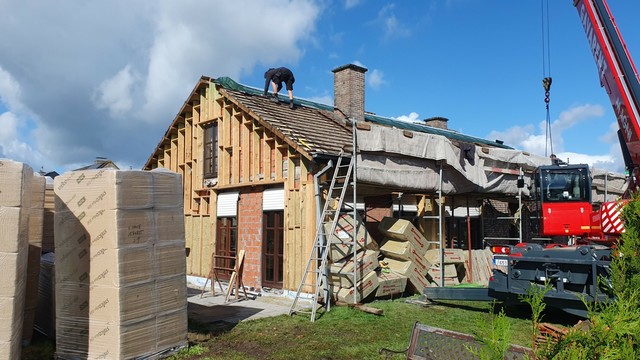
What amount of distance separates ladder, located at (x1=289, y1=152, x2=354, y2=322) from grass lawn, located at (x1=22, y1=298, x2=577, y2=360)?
563 millimetres

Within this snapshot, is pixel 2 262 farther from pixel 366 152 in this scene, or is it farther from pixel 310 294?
pixel 366 152

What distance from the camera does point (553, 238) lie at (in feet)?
40.2

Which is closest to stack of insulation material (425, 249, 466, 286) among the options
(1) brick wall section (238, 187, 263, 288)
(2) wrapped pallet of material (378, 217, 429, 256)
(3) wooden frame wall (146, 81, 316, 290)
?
(2) wrapped pallet of material (378, 217, 429, 256)

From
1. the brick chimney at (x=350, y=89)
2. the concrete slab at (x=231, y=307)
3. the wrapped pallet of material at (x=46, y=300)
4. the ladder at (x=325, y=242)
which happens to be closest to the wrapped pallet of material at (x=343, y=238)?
the ladder at (x=325, y=242)

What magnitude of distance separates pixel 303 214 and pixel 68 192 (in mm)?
5692

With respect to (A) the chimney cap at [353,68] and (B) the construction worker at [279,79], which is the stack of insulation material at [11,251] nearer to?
(B) the construction worker at [279,79]

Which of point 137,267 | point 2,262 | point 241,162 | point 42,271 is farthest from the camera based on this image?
point 241,162

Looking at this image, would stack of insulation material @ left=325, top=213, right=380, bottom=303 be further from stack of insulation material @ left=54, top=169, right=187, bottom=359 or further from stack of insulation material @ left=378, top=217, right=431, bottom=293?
stack of insulation material @ left=54, top=169, right=187, bottom=359

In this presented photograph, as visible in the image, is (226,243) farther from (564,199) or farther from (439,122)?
(439,122)

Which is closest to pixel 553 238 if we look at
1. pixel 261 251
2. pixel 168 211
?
pixel 261 251

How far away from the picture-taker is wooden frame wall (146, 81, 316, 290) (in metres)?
11.6

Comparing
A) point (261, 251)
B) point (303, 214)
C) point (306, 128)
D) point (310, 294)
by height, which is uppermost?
point (306, 128)

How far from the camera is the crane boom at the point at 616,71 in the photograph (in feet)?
29.1

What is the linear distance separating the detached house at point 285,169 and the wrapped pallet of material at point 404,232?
796 millimetres
